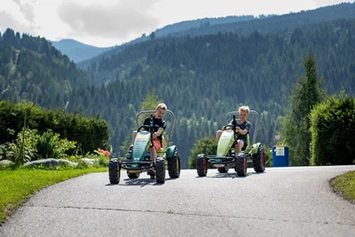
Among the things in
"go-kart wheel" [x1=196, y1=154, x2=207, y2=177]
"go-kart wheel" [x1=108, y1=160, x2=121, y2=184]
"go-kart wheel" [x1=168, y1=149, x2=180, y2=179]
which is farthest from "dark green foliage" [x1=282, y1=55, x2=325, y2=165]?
"go-kart wheel" [x1=108, y1=160, x2=121, y2=184]

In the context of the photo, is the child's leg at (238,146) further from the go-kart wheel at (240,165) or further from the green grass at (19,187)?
the green grass at (19,187)

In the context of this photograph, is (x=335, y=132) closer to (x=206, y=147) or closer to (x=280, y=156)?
(x=280, y=156)

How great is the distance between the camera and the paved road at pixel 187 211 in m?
6.87

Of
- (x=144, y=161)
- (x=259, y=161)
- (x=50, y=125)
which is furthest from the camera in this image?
(x=50, y=125)

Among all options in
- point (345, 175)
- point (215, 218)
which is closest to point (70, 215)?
point (215, 218)

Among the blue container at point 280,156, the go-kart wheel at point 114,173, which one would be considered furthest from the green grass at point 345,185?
the blue container at point 280,156

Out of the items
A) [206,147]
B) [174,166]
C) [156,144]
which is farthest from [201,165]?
[206,147]

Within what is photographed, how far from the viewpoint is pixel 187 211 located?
7977mm

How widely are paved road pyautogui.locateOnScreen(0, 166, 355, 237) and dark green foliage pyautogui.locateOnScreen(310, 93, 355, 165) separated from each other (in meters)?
11.7

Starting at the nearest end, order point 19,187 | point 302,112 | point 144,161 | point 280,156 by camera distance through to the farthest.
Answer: point 19,187 < point 144,161 < point 280,156 < point 302,112

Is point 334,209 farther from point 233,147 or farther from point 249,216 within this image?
point 233,147

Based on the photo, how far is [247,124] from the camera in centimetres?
1462

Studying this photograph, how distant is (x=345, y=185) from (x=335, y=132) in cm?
1251

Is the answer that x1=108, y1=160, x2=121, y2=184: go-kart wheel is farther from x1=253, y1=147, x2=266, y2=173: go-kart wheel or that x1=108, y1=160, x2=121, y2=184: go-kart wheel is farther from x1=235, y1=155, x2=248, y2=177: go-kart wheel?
x1=253, y1=147, x2=266, y2=173: go-kart wheel
